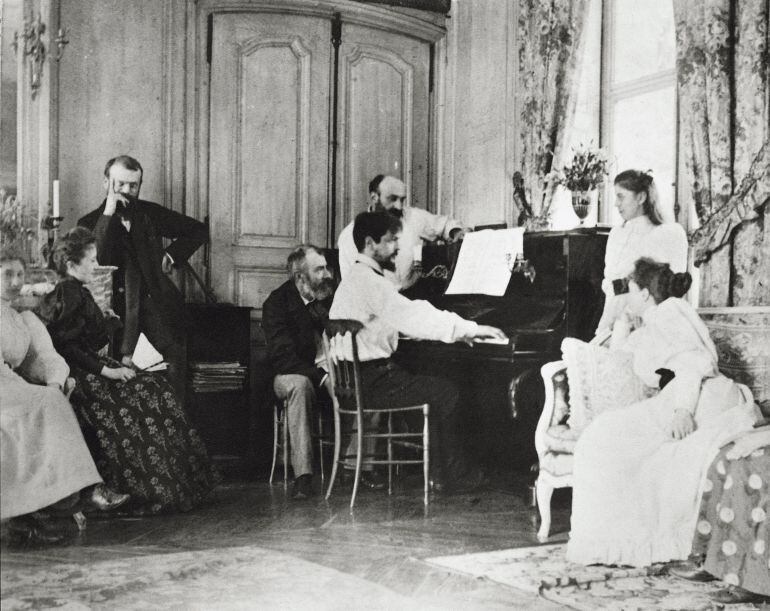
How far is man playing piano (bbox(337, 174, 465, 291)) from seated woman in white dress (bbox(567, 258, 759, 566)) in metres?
2.25

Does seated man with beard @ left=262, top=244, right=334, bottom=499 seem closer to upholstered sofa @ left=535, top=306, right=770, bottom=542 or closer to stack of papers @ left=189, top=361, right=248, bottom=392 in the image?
stack of papers @ left=189, top=361, right=248, bottom=392

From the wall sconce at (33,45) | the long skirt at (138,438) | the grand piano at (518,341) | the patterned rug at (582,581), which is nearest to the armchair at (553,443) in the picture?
the patterned rug at (582,581)

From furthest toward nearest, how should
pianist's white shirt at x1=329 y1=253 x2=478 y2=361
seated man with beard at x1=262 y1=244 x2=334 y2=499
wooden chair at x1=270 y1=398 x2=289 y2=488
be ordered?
wooden chair at x1=270 y1=398 x2=289 y2=488 < seated man with beard at x1=262 y1=244 x2=334 y2=499 < pianist's white shirt at x1=329 y1=253 x2=478 y2=361

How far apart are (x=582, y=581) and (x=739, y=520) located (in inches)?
22.0

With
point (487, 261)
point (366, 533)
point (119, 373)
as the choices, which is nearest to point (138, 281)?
point (119, 373)

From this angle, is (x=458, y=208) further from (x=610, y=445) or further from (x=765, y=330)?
(x=610, y=445)

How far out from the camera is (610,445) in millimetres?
3654

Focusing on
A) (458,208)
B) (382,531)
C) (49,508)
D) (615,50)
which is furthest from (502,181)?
(49,508)

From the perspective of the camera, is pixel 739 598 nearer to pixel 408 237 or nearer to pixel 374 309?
pixel 374 309

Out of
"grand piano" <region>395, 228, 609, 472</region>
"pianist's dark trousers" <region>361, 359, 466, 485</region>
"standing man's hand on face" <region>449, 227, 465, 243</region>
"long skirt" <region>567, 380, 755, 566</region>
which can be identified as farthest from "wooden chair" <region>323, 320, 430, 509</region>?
"long skirt" <region>567, 380, 755, 566</region>

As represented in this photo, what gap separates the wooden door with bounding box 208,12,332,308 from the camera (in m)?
6.63

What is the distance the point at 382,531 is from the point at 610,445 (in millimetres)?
1122

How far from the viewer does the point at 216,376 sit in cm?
→ 596

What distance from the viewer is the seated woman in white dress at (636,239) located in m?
4.68
